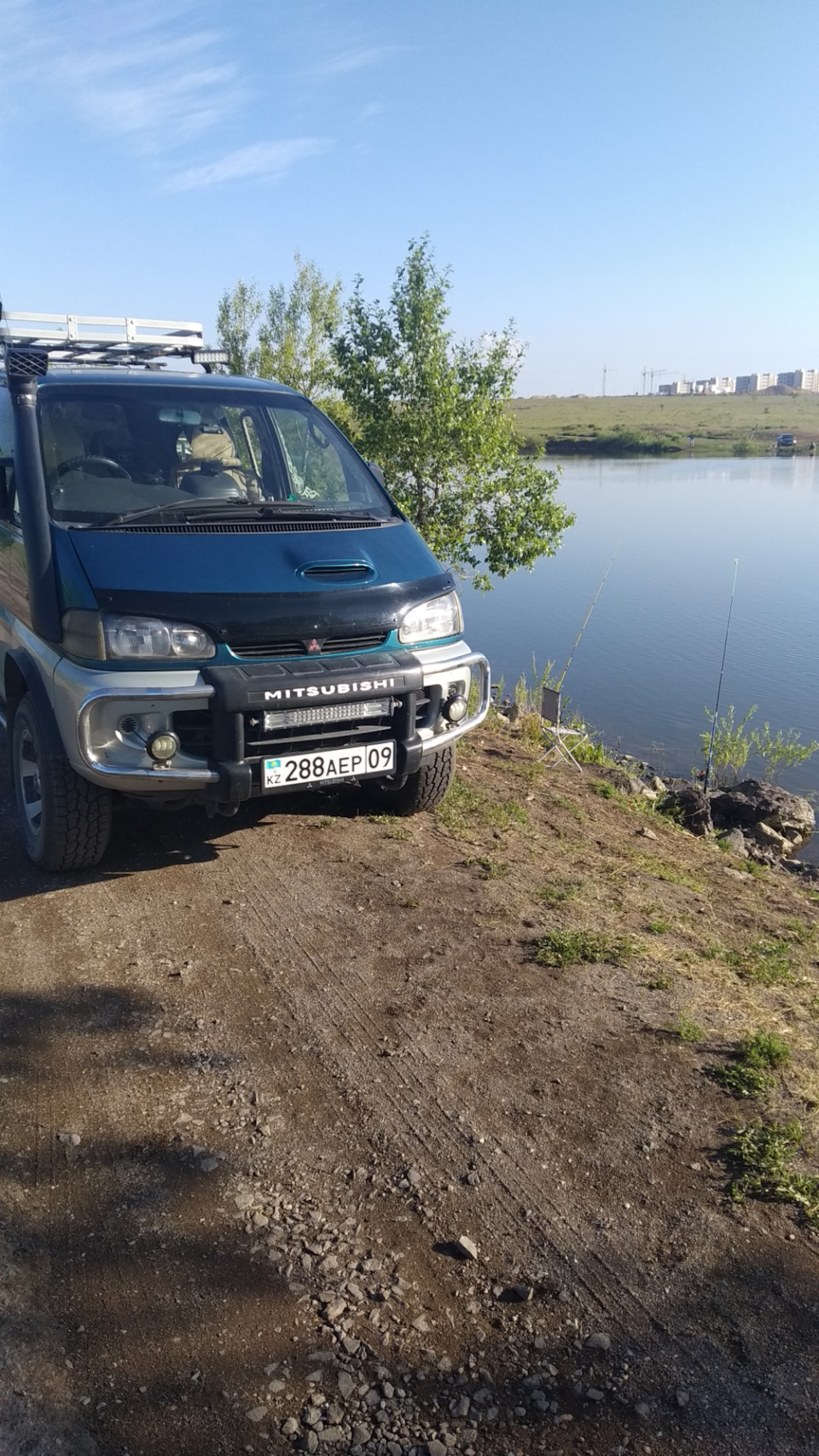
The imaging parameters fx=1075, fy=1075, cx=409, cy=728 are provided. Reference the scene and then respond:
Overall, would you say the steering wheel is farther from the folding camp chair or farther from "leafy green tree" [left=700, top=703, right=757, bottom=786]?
"leafy green tree" [left=700, top=703, right=757, bottom=786]

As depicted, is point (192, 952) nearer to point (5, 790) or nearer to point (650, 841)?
point (5, 790)

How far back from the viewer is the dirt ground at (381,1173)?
7.90 feet

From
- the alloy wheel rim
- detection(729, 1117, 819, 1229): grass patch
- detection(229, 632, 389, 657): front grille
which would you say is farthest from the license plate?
detection(729, 1117, 819, 1229): grass patch

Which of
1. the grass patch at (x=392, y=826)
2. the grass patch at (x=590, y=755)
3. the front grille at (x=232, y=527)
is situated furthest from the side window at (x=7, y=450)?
the grass patch at (x=590, y=755)

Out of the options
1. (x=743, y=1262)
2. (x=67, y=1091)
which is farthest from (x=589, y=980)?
(x=67, y=1091)

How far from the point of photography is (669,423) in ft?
303

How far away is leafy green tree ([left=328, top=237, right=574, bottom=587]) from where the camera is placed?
407 inches

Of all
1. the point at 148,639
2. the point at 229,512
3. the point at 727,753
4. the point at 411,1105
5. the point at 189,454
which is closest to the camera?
the point at 411,1105

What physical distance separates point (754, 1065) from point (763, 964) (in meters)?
1.07

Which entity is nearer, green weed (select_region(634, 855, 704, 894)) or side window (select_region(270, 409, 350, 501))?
green weed (select_region(634, 855, 704, 894))

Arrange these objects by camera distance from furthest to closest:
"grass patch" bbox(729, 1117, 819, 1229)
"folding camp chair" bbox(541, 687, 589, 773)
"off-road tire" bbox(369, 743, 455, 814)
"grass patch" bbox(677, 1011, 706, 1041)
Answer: "folding camp chair" bbox(541, 687, 589, 773) → "off-road tire" bbox(369, 743, 455, 814) → "grass patch" bbox(677, 1011, 706, 1041) → "grass patch" bbox(729, 1117, 819, 1229)

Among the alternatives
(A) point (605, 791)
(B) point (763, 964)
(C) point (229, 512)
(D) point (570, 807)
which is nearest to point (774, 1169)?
(B) point (763, 964)

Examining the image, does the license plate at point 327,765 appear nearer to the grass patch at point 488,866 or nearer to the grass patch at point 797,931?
the grass patch at point 488,866

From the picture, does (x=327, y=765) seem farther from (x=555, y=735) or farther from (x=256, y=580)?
(x=555, y=735)
